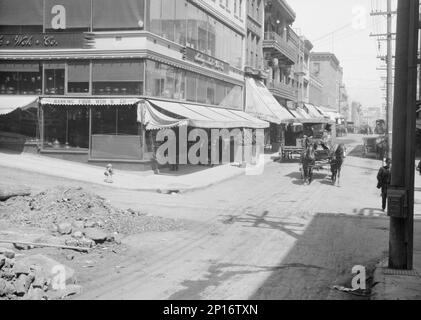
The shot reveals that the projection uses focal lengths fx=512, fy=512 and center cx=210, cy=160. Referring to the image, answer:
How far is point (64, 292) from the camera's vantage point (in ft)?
23.3

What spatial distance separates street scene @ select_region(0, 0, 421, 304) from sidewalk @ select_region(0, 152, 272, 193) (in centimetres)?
15

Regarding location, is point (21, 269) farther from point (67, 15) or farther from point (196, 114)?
point (196, 114)

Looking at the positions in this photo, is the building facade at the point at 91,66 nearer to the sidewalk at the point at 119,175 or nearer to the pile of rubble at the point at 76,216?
the sidewalk at the point at 119,175

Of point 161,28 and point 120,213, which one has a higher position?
point 161,28

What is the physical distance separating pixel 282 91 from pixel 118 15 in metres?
29.5

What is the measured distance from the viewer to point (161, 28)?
947 inches

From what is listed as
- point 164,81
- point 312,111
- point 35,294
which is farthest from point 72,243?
point 312,111

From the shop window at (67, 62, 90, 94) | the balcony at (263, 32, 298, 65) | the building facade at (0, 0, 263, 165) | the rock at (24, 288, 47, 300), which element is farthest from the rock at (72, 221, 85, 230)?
the balcony at (263, 32, 298, 65)

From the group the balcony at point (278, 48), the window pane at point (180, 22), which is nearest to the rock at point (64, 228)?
the window pane at point (180, 22)

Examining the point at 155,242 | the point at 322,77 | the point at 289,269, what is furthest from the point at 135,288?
the point at 322,77

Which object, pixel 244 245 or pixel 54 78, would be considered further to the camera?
pixel 54 78

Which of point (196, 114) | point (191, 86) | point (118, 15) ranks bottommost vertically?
point (196, 114)
